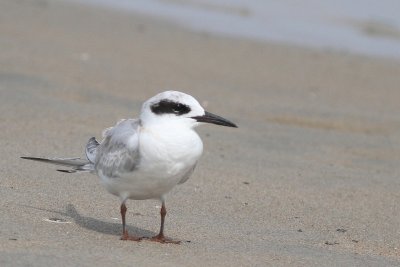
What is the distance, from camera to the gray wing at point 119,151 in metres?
4.66

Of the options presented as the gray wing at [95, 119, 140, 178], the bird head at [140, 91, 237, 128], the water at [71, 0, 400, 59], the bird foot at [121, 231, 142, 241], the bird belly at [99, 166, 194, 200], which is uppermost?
the water at [71, 0, 400, 59]

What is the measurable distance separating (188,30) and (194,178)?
6.90 meters

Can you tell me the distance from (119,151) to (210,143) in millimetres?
2881

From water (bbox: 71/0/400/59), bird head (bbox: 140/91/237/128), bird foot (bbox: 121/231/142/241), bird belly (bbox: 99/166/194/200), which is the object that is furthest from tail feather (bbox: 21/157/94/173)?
water (bbox: 71/0/400/59)

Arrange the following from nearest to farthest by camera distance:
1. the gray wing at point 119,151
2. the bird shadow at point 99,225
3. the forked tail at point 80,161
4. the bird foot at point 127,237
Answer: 1. the gray wing at point 119,151
2. the bird foot at point 127,237
3. the bird shadow at point 99,225
4. the forked tail at point 80,161

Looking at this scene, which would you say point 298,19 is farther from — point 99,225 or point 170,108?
point 170,108

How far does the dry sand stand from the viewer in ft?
15.9

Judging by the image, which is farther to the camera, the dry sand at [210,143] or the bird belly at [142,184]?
the dry sand at [210,143]

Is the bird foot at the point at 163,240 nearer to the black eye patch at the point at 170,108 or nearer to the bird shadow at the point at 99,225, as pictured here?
the bird shadow at the point at 99,225

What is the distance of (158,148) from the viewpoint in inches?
179

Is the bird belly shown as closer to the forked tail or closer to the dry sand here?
the dry sand

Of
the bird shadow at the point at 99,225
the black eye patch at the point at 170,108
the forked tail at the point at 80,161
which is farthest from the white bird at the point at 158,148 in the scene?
the forked tail at the point at 80,161

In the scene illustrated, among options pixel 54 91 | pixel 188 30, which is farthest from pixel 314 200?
pixel 188 30

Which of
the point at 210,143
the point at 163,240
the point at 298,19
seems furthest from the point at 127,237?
the point at 298,19
